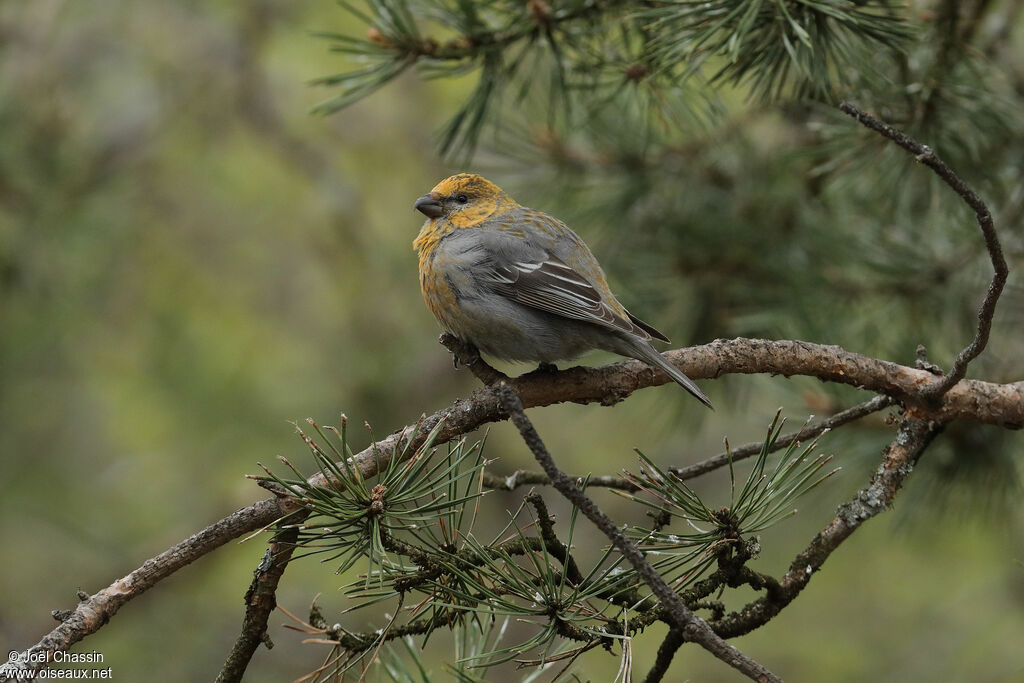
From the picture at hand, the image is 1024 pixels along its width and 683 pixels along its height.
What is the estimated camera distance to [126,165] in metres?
6.92

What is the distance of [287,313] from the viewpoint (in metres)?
8.12

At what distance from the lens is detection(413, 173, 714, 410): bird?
3.61m

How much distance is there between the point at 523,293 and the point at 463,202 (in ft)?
3.17

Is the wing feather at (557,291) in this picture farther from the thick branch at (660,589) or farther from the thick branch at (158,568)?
the thick branch at (158,568)

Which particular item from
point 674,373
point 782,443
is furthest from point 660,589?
point 782,443

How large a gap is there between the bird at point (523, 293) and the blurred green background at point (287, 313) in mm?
821

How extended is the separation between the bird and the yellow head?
0.34 ft

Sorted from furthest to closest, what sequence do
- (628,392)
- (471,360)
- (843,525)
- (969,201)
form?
(471,360) → (628,392) → (843,525) → (969,201)

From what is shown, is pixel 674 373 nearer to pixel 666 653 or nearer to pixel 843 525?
pixel 843 525

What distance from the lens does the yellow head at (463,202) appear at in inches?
174

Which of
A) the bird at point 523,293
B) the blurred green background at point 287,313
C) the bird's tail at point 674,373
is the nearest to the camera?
the bird's tail at point 674,373

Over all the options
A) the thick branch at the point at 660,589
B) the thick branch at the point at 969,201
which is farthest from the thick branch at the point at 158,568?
the thick branch at the point at 969,201

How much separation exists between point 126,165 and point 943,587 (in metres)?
7.02

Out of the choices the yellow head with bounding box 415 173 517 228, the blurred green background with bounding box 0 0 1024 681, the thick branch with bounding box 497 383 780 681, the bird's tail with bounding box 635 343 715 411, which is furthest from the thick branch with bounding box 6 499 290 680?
the blurred green background with bounding box 0 0 1024 681
